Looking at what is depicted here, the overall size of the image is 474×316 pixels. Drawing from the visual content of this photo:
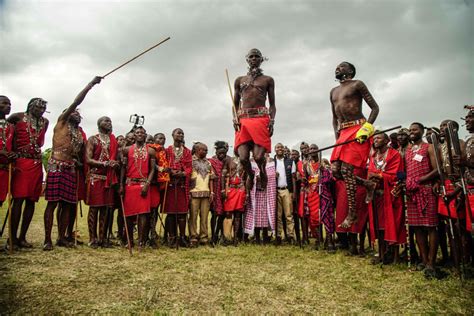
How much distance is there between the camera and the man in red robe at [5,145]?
6207 millimetres

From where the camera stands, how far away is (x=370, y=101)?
6.32m

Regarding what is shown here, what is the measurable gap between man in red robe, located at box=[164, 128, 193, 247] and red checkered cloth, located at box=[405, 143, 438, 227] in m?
4.77

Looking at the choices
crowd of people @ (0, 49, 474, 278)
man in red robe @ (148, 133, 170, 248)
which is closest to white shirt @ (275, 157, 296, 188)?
crowd of people @ (0, 49, 474, 278)

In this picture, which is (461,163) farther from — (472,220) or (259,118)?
(259,118)

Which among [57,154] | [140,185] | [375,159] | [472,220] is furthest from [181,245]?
[472,220]

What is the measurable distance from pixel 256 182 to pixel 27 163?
5335 mm

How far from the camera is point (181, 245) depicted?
8.01m

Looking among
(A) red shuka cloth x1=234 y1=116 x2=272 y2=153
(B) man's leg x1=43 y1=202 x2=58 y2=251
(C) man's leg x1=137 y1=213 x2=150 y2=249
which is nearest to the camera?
(B) man's leg x1=43 y1=202 x2=58 y2=251

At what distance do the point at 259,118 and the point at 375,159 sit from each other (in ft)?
7.89

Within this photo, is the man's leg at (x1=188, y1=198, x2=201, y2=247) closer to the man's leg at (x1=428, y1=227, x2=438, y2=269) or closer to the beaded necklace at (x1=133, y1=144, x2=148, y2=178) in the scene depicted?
the beaded necklace at (x1=133, y1=144, x2=148, y2=178)

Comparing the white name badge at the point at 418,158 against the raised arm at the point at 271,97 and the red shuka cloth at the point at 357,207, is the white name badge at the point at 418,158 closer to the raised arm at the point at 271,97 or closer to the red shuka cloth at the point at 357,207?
the red shuka cloth at the point at 357,207

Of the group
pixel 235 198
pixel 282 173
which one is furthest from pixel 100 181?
pixel 282 173

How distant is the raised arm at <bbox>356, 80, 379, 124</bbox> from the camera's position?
248 inches

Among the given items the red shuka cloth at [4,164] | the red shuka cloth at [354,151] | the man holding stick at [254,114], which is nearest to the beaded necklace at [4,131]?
the red shuka cloth at [4,164]
